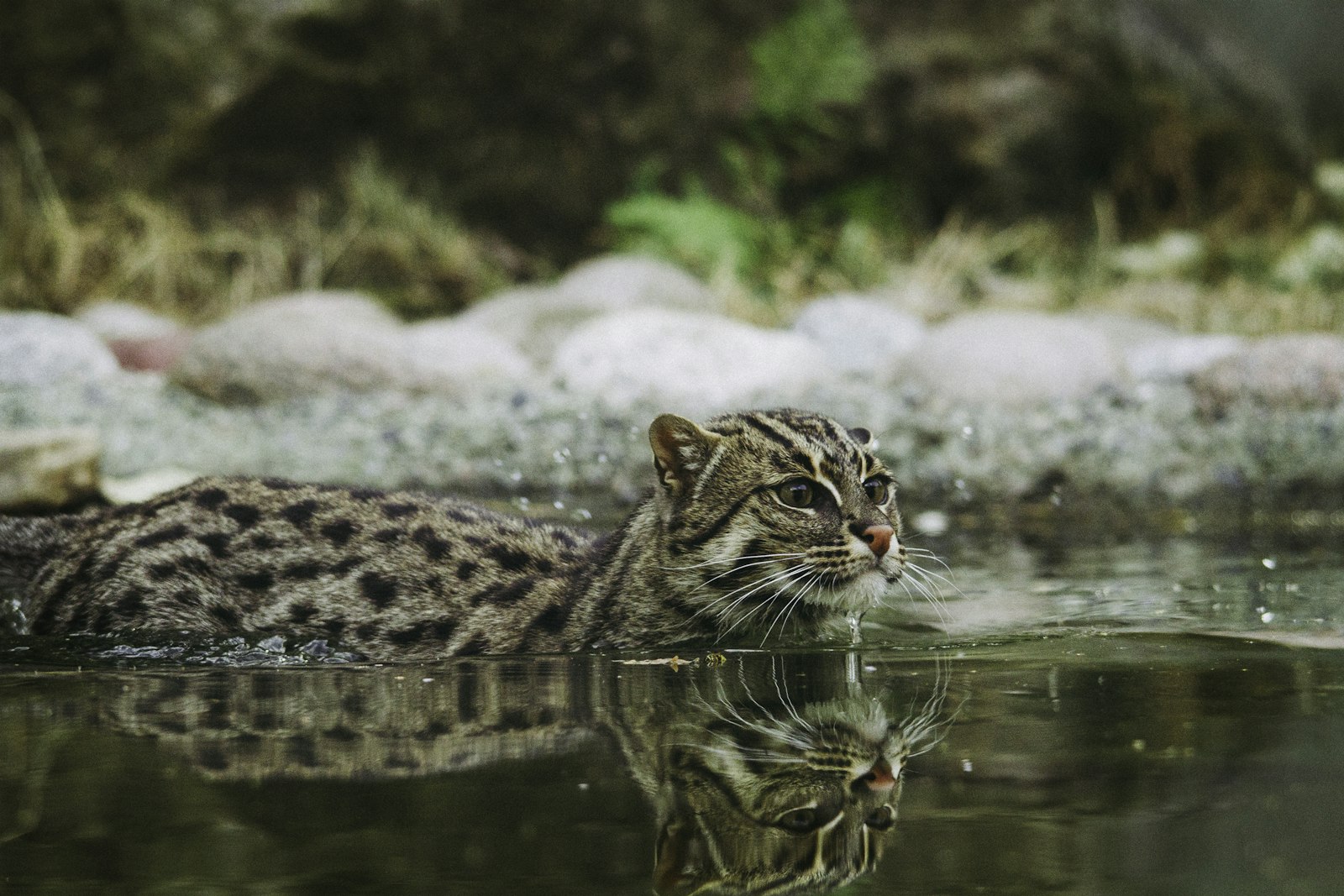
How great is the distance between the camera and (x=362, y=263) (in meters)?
16.4

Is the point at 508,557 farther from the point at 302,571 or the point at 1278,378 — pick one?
the point at 1278,378

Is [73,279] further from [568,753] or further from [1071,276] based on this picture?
[568,753]

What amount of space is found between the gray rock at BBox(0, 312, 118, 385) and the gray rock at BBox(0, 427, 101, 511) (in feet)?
15.4

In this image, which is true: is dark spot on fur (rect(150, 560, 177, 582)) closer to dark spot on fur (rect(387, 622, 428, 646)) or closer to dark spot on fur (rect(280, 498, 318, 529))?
dark spot on fur (rect(280, 498, 318, 529))

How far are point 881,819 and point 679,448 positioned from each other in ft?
8.30

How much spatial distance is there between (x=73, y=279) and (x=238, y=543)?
36.0 feet

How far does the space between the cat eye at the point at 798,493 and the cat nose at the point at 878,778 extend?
1.84 metres

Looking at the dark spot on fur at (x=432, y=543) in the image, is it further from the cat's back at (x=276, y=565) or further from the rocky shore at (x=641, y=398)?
the rocky shore at (x=641, y=398)

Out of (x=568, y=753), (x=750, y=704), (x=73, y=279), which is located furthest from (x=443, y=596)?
(x=73, y=279)

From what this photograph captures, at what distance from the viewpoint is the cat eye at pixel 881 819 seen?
8.70ft

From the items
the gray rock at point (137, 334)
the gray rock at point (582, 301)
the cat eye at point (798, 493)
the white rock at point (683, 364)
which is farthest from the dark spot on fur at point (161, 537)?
the gray rock at point (582, 301)

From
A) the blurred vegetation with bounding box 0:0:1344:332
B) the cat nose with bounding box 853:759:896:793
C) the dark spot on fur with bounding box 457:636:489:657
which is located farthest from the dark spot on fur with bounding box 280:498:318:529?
the blurred vegetation with bounding box 0:0:1344:332

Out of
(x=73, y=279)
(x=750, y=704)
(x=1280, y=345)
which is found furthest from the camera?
(x=73, y=279)

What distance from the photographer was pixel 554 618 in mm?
5070
